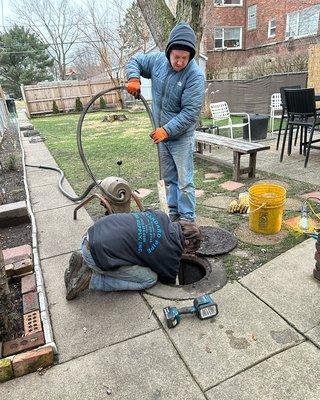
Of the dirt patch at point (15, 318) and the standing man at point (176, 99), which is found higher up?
the standing man at point (176, 99)

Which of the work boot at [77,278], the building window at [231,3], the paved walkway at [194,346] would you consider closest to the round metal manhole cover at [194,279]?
the paved walkway at [194,346]

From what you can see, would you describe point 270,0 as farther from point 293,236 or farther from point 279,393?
point 279,393

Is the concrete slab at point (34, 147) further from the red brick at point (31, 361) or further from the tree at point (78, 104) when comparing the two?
the tree at point (78, 104)

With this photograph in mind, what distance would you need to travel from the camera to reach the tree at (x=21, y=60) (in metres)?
35.4

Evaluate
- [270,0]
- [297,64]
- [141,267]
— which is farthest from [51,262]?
[270,0]

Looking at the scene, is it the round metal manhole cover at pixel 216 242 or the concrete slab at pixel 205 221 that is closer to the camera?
the round metal manhole cover at pixel 216 242

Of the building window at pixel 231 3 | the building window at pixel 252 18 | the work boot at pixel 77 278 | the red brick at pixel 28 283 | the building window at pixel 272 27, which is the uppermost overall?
the building window at pixel 231 3

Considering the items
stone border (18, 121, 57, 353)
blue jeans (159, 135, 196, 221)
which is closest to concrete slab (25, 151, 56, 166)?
stone border (18, 121, 57, 353)

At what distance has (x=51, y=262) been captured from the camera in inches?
116

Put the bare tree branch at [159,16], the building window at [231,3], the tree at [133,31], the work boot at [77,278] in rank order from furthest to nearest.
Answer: the building window at [231,3] → the tree at [133,31] → the bare tree branch at [159,16] → the work boot at [77,278]

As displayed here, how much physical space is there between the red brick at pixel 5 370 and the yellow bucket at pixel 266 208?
2.29 meters

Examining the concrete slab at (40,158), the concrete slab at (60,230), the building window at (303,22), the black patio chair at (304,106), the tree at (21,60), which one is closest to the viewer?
the concrete slab at (60,230)

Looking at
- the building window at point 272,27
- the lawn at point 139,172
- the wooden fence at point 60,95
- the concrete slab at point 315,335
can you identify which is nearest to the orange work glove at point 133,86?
the lawn at point 139,172

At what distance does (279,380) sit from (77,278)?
1461mm
